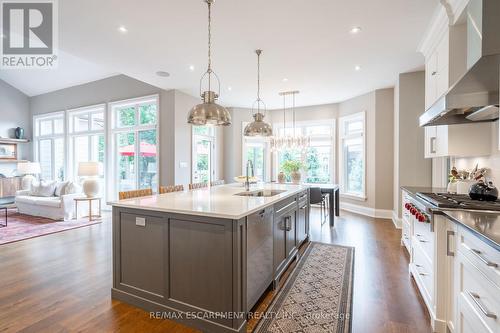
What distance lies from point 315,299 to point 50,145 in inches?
370

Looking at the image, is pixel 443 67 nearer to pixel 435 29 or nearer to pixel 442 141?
pixel 435 29

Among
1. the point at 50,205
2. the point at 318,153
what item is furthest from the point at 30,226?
the point at 318,153

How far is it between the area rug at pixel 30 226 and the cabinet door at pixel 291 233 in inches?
175

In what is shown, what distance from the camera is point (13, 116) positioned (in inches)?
315

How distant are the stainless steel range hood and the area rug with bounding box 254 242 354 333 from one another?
189cm

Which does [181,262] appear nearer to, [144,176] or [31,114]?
[144,176]

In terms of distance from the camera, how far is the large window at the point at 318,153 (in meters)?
6.79

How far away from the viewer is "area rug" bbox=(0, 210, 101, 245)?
423cm

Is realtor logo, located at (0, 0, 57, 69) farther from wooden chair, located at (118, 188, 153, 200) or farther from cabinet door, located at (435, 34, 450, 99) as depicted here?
cabinet door, located at (435, 34, 450, 99)

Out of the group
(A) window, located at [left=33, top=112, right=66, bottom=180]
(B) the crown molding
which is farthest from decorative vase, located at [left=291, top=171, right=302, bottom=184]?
(A) window, located at [left=33, top=112, right=66, bottom=180]

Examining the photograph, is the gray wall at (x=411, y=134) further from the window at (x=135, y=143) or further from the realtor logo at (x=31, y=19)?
the realtor logo at (x=31, y=19)

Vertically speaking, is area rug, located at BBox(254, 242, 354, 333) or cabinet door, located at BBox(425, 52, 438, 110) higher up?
cabinet door, located at BBox(425, 52, 438, 110)

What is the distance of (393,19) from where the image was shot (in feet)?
9.20

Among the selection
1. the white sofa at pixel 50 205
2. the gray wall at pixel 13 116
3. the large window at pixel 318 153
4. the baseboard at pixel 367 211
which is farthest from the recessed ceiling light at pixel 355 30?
the gray wall at pixel 13 116
